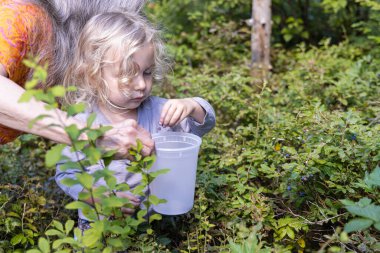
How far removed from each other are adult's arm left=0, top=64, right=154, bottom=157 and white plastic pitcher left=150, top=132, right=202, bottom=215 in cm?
10

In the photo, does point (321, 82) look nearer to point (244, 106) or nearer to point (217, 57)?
point (244, 106)

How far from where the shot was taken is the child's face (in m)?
1.98

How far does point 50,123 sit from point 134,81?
423 millimetres

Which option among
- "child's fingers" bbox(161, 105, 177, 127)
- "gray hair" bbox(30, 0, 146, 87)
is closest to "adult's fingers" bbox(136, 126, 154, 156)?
"child's fingers" bbox(161, 105, 177, 127)

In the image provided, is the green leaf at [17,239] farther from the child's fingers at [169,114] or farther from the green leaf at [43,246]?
the child's fingers at [169,114]

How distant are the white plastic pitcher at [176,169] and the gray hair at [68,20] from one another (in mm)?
662

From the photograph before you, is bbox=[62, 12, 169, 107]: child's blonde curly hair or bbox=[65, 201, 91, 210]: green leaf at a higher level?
bbox=[62, 12, 169, 107]: child's blonde curly hair

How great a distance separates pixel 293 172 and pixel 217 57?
236 cm

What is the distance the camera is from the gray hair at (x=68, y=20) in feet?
7.47

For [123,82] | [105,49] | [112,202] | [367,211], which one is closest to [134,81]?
[123,82]

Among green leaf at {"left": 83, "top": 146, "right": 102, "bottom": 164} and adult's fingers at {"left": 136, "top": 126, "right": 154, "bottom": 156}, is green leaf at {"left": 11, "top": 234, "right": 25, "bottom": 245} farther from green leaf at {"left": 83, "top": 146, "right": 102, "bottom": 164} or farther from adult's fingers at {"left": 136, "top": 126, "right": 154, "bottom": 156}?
green leaf at {"left": 83, "top": 146, "right": 102, "bottom": 164}

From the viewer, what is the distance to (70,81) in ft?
7.40

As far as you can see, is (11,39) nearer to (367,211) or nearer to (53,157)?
(53,157)

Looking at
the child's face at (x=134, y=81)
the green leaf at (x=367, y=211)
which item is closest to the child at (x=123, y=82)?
the child's face at (x=134, y=81)
